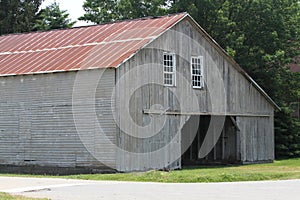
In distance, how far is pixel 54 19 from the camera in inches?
2270

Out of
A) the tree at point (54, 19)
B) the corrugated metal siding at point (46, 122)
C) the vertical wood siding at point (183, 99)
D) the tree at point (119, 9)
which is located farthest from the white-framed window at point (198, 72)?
the tree at point (54, 19)

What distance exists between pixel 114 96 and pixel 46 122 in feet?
12.8

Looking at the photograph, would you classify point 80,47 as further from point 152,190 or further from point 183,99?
point 152,190

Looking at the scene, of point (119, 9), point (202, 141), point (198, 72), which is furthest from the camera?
point (119, 9)

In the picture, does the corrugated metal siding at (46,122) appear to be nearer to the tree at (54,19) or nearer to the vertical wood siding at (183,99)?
the vertical wood siding at (183,99)

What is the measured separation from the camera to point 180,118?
3247cm

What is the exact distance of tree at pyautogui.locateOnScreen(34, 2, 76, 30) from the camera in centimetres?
5713

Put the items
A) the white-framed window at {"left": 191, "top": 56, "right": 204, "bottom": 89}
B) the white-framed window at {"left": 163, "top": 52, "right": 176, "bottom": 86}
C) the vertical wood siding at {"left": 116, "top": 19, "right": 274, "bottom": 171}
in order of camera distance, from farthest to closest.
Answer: the white-framed window at {"left": 191, "top": 56, "right": 204, "bottom": 89} → the white-framed window at {"left": 163, "top": 52, "right": 176, "bottom": 86} → the vertical wood siding at {"left": 116, "top": 19, "right": 274, "bottom": 171}

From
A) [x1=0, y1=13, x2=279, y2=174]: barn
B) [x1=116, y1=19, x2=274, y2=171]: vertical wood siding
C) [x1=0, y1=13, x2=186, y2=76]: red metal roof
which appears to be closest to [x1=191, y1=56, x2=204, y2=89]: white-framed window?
[x1=0, y1=13, x2=279, y2=174]: barn

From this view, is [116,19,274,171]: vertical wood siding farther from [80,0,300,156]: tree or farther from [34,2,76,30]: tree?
[34,2,76,30]: tree

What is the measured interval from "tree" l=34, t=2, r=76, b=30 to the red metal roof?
65.3ft

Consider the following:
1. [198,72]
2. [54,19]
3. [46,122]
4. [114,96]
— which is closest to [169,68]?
[198,72]

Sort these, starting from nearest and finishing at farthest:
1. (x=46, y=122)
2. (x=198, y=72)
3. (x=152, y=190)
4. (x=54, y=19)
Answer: (x=152, y=190), (x=46, y=122), (x=198, y=72), (x=54, y=19)

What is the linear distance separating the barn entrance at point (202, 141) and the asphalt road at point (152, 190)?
15.0 m
